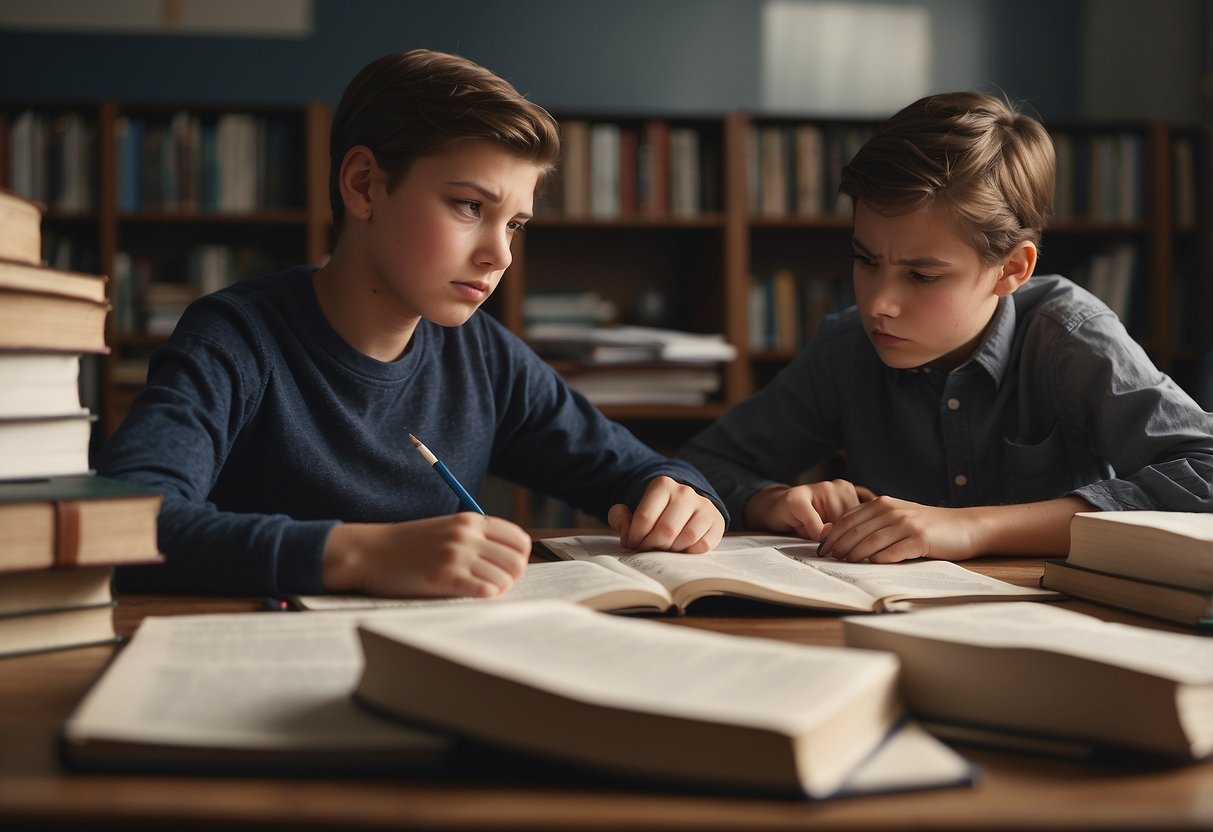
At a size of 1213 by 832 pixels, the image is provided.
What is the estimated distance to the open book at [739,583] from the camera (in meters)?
0.84

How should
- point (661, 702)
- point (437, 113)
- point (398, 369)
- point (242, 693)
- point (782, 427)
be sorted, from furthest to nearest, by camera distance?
point (782, 427)
point (398, 369)
point (437, 113)
point (242, 693)
point (661, 702)

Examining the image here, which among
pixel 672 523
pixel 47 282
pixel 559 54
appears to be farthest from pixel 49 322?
pixel 559 54

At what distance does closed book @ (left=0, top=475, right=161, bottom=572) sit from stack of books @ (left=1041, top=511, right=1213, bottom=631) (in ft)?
2.40

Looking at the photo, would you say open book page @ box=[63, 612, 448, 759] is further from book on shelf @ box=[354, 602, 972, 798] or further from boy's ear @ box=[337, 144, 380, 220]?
boy's ear @ box=[337, 144, 380, 220]

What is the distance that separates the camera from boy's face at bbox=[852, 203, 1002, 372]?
1374 mm

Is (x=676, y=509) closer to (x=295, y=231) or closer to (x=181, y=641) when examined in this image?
(x=181, y=641)

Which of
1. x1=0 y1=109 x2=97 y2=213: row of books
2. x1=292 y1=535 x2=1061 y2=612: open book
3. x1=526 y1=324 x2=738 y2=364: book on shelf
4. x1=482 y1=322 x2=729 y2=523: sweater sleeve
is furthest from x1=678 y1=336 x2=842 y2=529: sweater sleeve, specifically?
x1=0 y1=109 x2=97 y2=213: row of books

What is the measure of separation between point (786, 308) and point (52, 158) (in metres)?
2.11

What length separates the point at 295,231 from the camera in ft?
10.9

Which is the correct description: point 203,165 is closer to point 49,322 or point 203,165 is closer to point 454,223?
point 454,223

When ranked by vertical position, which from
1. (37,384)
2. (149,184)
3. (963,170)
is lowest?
(37,384)

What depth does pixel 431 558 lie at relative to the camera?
0.85 metres

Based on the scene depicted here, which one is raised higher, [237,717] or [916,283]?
[916,283]

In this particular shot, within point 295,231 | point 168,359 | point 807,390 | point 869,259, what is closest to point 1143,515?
point 869,259
